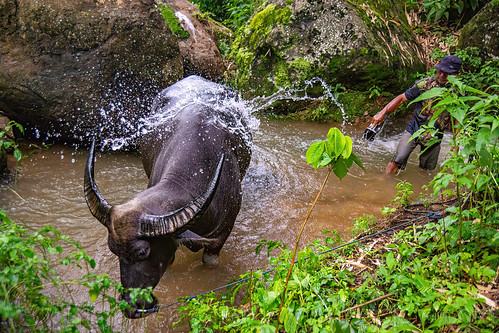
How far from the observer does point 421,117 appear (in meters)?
5.76

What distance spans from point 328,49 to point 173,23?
138 inches

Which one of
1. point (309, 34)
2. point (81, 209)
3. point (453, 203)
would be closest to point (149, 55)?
point (81, 209)

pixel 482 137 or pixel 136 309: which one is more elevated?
pixel 482 137

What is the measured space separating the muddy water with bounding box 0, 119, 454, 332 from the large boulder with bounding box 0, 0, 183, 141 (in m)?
0.60

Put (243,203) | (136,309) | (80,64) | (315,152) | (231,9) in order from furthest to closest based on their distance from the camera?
(231,9)
(80,64)
(243,203)
(136,309)
(315,152)

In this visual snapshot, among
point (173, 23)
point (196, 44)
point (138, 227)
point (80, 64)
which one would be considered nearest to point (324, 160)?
point (138, 227)

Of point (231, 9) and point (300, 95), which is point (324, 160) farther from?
point (231, 9)

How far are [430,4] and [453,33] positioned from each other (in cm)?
91

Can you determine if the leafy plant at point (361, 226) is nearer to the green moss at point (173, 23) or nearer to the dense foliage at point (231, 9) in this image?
the green moss at point (173, 23)

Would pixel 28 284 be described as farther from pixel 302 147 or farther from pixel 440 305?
pixel 302 147

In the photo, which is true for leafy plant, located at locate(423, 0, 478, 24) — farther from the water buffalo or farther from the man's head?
the water buffalo

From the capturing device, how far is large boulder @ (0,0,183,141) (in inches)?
225

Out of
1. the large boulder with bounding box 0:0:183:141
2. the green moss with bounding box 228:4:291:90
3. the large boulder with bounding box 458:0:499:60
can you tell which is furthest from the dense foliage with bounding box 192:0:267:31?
the large boulder with bounding box 458:0:499:60

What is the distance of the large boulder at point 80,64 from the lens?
5703 millimetres
